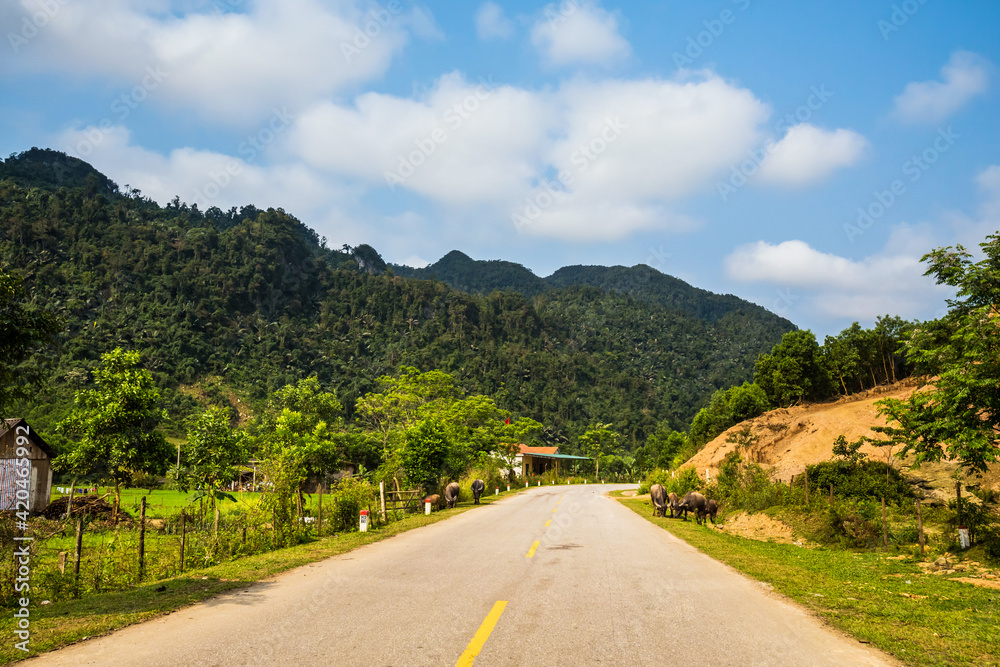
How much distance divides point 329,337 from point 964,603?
478ft

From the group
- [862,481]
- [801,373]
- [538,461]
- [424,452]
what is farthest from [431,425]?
[538,461]

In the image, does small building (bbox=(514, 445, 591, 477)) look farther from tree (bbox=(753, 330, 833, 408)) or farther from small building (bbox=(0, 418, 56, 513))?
small building (bbox=(0, 418, 56, 513))

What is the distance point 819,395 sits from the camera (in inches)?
1575

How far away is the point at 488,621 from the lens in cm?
683

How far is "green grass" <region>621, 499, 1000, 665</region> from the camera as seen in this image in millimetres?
6523

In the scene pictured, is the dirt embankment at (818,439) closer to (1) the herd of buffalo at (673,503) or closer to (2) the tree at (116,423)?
(1) the herd of buffalo at (673,503)

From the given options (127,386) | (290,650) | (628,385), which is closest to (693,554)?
(290,650)

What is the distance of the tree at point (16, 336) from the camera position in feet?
26.2

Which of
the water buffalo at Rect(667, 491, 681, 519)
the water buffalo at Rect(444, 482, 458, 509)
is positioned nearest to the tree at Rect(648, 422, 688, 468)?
the water buffalo at Rect(667, 491, 681, 519)

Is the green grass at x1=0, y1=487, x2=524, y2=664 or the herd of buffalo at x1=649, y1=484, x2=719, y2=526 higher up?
the green grass at x1=0, y1=487, x2=524, y2=664

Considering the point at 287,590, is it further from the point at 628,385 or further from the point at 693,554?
the point at 628,385

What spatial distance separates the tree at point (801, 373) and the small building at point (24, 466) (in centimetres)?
4400

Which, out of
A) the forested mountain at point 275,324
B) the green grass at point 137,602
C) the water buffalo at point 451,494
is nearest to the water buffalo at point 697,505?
the water buffalo at point 451,494

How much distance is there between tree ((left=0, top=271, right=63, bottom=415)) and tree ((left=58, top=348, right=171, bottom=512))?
708 inches
